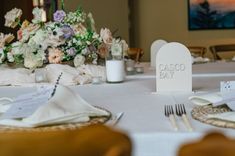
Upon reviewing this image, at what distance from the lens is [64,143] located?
56 centimetres

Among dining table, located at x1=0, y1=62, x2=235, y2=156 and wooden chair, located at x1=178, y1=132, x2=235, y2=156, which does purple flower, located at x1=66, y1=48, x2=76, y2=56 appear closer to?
dining table, located at x1=0, y1=62, x2=235, y2=156

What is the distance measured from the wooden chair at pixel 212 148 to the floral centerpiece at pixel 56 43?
170 centimetres

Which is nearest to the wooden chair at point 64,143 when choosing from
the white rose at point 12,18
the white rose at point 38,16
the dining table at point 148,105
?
the dining table at point 148,105

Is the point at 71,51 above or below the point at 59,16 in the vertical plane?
below

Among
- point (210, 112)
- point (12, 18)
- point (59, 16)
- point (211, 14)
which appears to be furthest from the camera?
point (211, 14)

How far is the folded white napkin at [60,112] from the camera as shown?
103cm

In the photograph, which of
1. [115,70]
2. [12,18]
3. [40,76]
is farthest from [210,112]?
[12,18]

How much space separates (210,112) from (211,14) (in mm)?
5275

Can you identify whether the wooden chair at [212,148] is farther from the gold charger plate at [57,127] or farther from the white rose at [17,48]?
the white rose at [17,48]

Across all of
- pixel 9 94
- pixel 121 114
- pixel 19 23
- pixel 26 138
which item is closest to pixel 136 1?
pixel 19 23

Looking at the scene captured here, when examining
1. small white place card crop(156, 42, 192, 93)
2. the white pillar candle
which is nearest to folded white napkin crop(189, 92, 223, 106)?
small white place card crop(156, 42, 192, 93)

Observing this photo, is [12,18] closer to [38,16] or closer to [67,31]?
[38,16]

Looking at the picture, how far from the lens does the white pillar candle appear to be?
2074 mm

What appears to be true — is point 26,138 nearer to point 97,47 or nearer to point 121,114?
point 121,114
